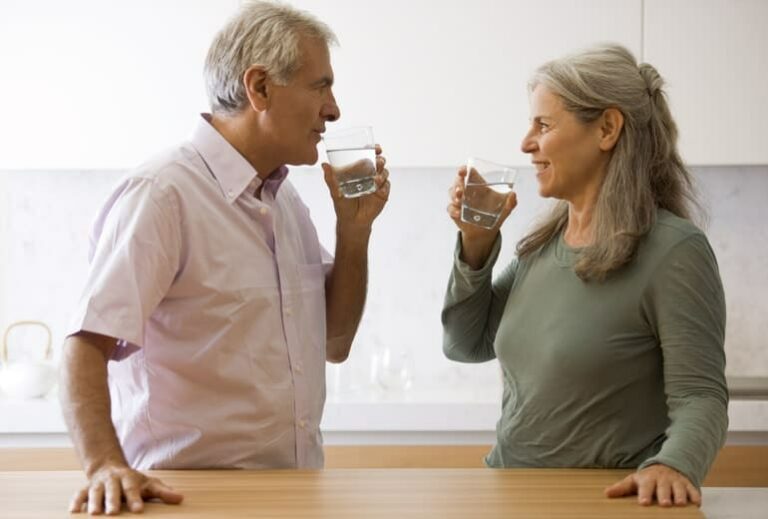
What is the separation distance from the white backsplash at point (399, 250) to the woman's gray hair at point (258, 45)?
2.09 metres

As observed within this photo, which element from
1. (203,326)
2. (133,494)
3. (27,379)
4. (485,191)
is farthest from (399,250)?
(133,494)

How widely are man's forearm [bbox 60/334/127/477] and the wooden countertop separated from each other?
80mm

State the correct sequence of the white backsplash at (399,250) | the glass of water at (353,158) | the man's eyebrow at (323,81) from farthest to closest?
1. the white backsplash at (399,250)
2. the man's eyebrow at (323,81)
3. the glass of water at (353,158)

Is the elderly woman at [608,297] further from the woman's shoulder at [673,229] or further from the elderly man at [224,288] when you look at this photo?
the elderly man at [224,288]

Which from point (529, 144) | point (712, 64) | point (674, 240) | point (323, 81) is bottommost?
point (712, 64)

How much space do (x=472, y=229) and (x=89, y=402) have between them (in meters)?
0.75

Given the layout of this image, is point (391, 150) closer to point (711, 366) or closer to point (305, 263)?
point (305, 263)

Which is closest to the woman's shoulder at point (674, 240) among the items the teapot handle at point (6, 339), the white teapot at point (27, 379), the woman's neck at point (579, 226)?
the woman's neck at point (579, 226)

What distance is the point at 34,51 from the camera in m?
3.73

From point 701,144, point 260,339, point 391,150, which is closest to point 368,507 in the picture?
point 260,339

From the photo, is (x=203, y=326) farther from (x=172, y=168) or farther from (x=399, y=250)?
(x=399, y=250)

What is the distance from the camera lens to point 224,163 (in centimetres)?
204

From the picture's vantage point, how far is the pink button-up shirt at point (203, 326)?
186cm

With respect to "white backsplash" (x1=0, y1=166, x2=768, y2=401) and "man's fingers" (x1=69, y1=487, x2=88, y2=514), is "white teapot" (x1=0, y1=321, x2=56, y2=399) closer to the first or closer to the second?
"white backsplash" (x1=0, y1=166, x2=768, y2=401)
